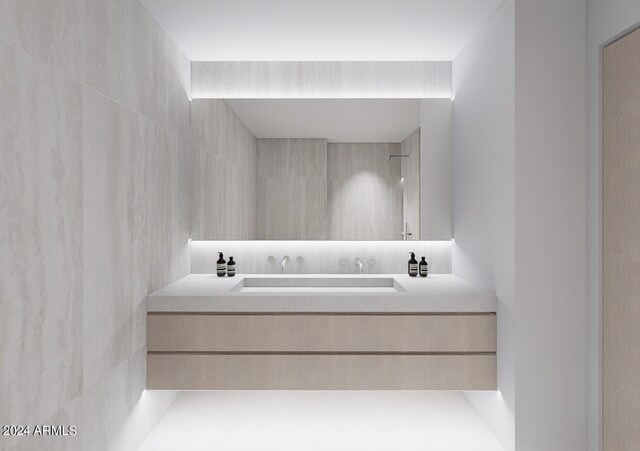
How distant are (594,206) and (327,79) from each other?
192 centimetres

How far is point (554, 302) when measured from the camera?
229 centimetres

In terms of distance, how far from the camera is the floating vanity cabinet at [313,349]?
2486mm

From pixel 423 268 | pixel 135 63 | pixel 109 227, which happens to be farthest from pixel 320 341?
pixel 135 63

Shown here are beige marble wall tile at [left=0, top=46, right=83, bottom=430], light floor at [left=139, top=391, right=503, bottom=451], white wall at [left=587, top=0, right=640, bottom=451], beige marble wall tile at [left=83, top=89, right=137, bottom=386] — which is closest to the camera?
beige marble wall tile at [left=0, top=46, right=83, bottom=430]

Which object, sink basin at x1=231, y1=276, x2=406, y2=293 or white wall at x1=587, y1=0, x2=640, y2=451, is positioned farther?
sink basin at x1=231, y1=276, x2=406, y2=293

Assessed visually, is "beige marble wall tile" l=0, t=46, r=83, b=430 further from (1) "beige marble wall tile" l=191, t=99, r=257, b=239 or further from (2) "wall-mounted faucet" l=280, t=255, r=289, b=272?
(2) "wall-mounted faucet" l=280, t=255, r=289, b=272

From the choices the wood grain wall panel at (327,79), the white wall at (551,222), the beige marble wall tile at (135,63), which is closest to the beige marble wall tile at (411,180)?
the wood grain wall panel at (327,79)

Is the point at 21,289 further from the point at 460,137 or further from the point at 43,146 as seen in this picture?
the point at 460,137

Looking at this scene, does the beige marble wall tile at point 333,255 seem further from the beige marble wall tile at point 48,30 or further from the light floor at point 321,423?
the beige marble wall tile at point 48,30

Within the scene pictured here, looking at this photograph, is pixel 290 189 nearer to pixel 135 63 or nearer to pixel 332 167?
pixel 332 167

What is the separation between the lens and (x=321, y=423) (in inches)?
107

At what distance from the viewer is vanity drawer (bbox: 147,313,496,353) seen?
2.48 meters

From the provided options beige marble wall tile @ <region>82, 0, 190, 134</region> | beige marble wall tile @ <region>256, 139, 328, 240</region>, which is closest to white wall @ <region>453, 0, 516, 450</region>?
beige marble wall tile @ <region>256, 139, 328, 240</region>

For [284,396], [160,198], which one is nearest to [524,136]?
[160,198]
